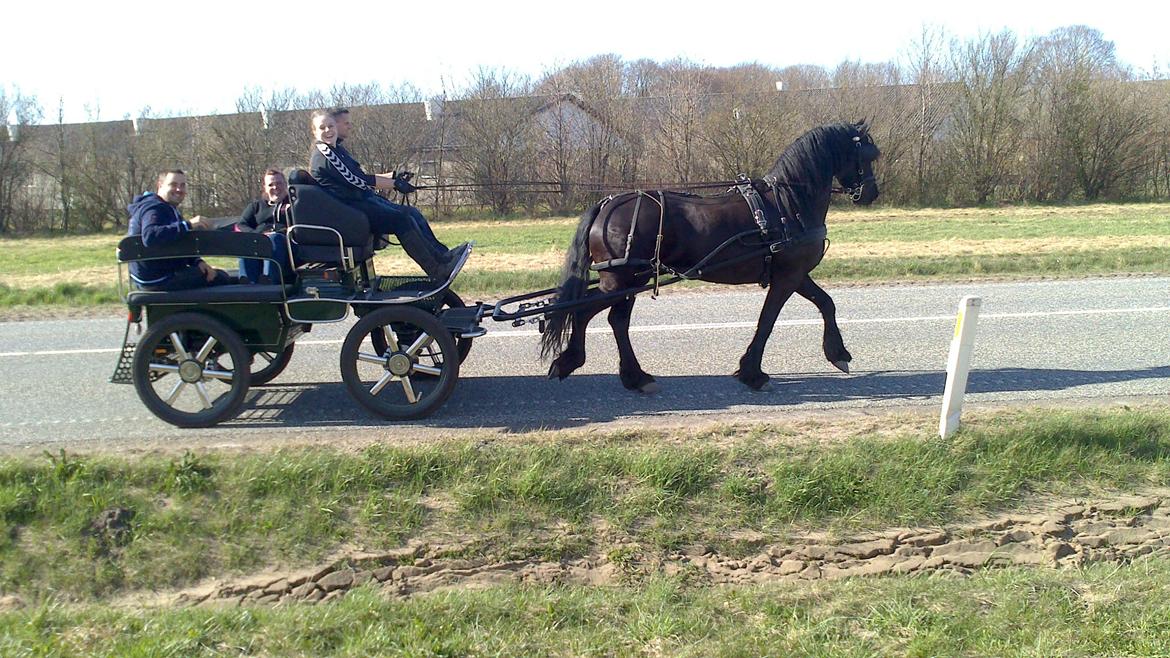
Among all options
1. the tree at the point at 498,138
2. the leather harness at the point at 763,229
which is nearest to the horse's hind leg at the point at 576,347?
the leather harness at the point at 763,229

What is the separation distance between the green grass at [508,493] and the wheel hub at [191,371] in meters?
0.86

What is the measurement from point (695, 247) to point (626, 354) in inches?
37.1

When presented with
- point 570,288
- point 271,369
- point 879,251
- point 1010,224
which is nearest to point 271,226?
point 271,369

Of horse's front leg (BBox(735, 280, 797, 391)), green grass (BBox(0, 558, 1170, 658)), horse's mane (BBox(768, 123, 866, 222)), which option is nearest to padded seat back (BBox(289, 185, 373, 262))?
green grass (BBox(0, 558, 1170, 658))

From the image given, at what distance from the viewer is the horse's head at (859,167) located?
7.12 m

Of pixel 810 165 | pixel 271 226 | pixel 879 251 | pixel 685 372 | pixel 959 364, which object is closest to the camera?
Result: pixel 959 364

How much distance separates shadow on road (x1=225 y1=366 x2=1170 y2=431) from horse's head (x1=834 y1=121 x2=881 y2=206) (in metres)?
1.46

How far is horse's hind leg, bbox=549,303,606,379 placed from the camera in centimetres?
670

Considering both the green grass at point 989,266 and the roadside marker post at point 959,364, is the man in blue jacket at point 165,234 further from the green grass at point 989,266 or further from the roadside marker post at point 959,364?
the green grass at point 989,266

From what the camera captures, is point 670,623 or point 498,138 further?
point 498,138

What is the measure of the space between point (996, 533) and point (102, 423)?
223 inches

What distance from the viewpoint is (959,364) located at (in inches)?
209

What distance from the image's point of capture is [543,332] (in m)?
6.74

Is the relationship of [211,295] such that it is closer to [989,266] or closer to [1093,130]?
[989,266]
